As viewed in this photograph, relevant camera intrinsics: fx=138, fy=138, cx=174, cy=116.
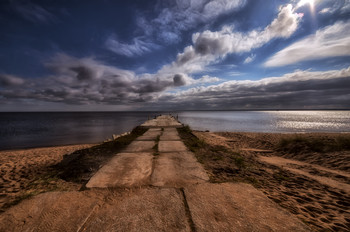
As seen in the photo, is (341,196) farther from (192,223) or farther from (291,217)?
(192,223)

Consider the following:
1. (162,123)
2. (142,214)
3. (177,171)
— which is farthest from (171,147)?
(162,123)

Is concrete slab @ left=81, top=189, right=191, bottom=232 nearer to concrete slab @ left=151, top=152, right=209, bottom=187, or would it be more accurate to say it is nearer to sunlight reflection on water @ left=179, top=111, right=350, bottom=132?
concrete slab @ left=151, top=152, right=209, bottom=187

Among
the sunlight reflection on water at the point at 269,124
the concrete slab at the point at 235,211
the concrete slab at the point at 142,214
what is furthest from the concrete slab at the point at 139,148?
the sunlight reflection on water at the point at 269,124

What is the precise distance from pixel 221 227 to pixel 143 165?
9.03 ft

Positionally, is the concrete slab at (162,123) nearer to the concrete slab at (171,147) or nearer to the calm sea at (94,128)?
the calm sea at (94,128)

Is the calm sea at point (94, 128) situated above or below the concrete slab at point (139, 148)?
below

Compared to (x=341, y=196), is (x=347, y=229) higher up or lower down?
higher up

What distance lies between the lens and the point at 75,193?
265cm

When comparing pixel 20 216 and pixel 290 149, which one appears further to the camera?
pixel 290 149

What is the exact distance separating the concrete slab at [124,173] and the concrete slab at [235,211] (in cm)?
123

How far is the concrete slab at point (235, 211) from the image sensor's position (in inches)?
74.7

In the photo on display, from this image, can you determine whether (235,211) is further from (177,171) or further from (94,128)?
(94,128)

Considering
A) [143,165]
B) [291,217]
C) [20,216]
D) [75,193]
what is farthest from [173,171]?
[20,216]

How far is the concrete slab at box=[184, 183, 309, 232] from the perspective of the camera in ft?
6.23
